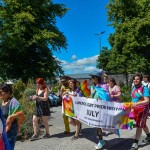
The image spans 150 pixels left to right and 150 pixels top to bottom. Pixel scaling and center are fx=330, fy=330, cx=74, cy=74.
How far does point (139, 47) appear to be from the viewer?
1460 inches

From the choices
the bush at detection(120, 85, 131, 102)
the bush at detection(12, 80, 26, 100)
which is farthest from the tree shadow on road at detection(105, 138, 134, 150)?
the bush at detection(120, 85, 131, 102)

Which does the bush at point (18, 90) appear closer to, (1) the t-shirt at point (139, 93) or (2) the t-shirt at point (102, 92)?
Answer: (2) the t-shirt at point (102, 92)

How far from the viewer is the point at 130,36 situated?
3675 cm

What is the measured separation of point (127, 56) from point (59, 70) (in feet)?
26.3

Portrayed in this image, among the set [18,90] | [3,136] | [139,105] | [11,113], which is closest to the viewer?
[3,136]

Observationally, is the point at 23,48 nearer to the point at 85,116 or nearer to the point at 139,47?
the point at 139,47

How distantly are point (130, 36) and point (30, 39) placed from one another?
11194 mm

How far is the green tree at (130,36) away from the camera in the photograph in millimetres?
36438

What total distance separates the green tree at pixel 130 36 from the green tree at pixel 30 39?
6.70m

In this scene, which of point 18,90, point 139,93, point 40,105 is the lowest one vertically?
point 40,105

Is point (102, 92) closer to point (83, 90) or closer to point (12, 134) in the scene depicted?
point (83, 90)

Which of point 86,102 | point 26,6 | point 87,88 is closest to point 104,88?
point 86,102

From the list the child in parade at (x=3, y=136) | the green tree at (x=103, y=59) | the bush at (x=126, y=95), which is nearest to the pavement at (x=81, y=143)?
the child in parade at (x=3, y=136)

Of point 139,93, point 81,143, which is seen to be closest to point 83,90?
point 81,143
